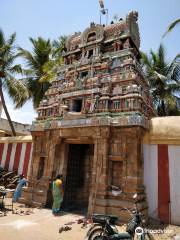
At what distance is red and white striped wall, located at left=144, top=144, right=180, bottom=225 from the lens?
8.05 metres

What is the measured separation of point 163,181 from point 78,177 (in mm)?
4988

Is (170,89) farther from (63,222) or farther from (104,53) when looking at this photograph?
(63,222)

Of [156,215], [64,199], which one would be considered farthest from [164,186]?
[64,199]

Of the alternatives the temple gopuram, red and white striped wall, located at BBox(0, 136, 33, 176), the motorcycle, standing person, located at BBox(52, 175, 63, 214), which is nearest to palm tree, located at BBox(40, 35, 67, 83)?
the temple gopuram

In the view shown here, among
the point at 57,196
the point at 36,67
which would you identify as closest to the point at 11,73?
the point at 36,67

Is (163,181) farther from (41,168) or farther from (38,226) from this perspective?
(41,168)

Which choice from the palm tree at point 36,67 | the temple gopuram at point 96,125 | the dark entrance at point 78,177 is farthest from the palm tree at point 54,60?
the dark entrance at point 78,177

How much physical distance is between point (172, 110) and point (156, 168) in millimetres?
10616

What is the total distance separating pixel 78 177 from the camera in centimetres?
1163

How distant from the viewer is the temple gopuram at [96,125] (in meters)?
8.56

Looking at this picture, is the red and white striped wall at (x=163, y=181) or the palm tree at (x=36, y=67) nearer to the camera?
the red and white striped wall at (x=163, y=181)

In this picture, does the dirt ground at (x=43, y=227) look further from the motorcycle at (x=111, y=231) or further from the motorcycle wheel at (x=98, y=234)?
the motorcycle at (x=111, y=231)

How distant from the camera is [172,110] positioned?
58.9 ft

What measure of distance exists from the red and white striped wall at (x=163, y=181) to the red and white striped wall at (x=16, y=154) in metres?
7.94
